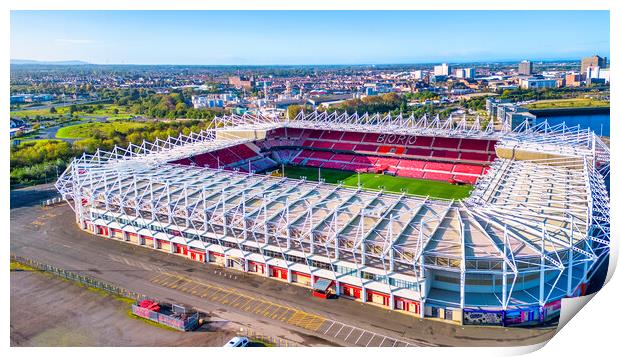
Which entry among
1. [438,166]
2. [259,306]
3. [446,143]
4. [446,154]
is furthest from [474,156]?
[259,306]

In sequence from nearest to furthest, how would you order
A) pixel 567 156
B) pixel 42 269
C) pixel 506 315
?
pixel 506 315 < pixel 42 269 < pixel 567 156

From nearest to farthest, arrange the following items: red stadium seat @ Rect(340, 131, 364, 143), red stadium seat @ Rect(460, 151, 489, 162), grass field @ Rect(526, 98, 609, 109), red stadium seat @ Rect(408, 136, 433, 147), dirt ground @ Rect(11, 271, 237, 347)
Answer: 1. dirt ground @ Rect(11, 271, 237, 347)
2. red stadium seat @ Rect(460, 151, 489, 162)
3. red stadium seat @ Rect(408, 136, 433, 147)
4. red stadium seat @ Rect(340, 131, 364, 143)
5. grass field @ Rect(526, 98, 609, 109)

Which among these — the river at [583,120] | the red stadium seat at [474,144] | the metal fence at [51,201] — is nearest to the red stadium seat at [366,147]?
the red stadium seat at [474,144]

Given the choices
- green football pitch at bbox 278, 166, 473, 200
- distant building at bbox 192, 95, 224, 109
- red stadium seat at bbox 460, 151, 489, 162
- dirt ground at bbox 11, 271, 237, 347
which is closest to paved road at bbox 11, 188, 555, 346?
dirt ground at bbox 11, 271, 237, 347

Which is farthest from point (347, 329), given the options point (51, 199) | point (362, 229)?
point (51, 199)

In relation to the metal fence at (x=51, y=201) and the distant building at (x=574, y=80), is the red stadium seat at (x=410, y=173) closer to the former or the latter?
the metal fence at (x=51, y=201)

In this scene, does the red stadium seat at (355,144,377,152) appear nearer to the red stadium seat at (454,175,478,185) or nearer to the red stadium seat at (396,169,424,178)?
the red stadium seat at (396,169,424,178)
